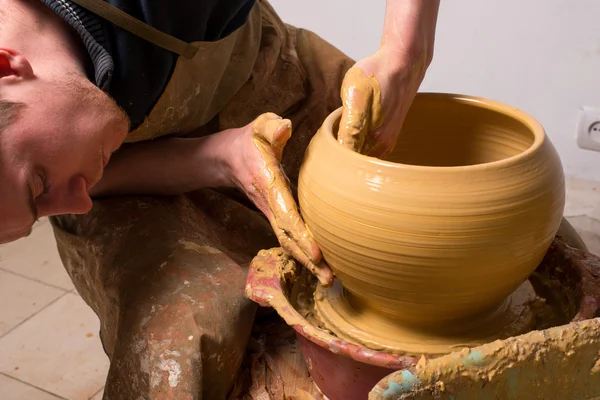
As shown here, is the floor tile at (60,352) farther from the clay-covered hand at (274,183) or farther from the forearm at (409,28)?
the forearm at (409,28)

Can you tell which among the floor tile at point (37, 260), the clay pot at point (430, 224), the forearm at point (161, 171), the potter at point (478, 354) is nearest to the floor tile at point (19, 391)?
the floor tile at point (37, 260)

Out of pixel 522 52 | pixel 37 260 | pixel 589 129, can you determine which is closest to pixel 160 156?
pixel 37 260

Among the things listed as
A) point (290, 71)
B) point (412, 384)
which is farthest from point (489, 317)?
point (290, 71)

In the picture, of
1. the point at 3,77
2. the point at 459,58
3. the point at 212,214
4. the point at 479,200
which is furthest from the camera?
the point at 459,58

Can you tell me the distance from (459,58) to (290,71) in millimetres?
805

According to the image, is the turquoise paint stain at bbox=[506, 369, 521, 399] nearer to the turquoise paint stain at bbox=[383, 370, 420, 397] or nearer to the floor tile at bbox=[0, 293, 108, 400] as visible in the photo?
the turquoise paint stain at bbox=[383, 370, 420, 397]

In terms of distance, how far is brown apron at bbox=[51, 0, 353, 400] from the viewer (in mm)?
1047

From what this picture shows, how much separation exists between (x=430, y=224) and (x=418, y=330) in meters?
0.21

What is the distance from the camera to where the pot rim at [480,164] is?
83cm

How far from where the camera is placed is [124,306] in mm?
1099

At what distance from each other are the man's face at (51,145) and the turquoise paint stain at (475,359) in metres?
0.63

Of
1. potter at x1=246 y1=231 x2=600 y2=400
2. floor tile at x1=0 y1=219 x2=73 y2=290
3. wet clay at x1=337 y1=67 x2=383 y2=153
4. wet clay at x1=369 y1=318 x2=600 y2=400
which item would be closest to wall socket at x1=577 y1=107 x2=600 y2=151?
potter at x1=246 y1=231 x2=600 y2=400

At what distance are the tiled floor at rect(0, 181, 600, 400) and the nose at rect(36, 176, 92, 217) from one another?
77cm

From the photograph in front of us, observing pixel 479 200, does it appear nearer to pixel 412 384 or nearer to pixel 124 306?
pixel 412 384
